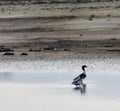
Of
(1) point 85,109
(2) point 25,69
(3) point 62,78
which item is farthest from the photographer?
(2) point 25,69

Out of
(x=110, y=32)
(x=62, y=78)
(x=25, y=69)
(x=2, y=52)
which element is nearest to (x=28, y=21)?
(x=110, y=32)

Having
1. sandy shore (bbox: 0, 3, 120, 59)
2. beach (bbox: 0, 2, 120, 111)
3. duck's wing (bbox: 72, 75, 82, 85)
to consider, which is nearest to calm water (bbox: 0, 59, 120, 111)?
beach (bbox: 0, 2, 120, 111)

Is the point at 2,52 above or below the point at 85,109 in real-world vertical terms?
above

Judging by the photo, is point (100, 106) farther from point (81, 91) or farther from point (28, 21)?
point (28, 21)

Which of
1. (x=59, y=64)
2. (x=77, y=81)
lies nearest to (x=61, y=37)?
(x=59, y=64)

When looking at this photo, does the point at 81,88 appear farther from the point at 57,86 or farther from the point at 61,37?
the point at 61,37

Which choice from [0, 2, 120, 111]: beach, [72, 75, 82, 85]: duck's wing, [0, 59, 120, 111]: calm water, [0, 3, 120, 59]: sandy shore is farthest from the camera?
[0, 3, 120, 59]: sandy shore

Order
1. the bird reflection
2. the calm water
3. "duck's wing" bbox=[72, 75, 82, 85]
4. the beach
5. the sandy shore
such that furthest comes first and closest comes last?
the sandy shore, "duck's wing" bbox=[72, 75, 82, 85], the bird reflection, the beach, the calm water

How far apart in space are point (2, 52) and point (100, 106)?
13.9 meters

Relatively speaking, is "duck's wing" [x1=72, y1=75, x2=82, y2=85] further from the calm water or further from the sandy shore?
the sandy shore

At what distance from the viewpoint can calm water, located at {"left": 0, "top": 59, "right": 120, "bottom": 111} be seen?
53.8 feet

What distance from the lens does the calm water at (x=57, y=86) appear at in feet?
53.8

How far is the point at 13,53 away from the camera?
93.7 ft

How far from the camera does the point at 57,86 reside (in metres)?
19.5
